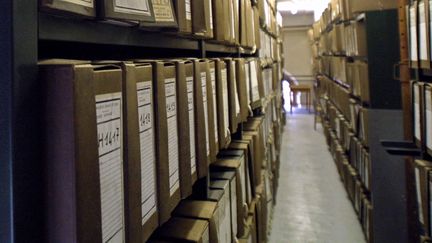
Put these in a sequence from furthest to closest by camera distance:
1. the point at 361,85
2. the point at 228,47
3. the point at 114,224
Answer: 1. the point at 361,85
2. the point at 228,47
3. the point at 114,224

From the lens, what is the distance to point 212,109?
1185 mm

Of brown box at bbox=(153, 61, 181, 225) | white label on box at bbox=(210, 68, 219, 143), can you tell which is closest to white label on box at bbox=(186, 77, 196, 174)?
brown box at bbox=(153, 61, 181, 225)

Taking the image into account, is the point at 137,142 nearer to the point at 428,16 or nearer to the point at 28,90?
the point at 28,90

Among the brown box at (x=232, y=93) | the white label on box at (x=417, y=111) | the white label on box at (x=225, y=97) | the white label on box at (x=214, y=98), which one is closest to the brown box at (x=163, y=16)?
the white label on box at (x=214, y=98)

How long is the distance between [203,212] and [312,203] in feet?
9.61

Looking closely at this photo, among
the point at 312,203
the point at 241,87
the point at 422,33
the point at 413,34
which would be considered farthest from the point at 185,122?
the point at 312,203

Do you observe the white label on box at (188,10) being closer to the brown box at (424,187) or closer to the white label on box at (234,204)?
the white label on box at (234,204)

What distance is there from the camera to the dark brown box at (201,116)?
102 centimetres

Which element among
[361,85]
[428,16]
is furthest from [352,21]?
[428,16]

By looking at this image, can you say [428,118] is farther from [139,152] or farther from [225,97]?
[139,152]

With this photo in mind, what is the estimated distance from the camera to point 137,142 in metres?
0.65

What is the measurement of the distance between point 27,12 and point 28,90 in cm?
10

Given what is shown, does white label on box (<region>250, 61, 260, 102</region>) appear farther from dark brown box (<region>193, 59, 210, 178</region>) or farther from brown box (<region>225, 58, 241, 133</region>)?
dark brown box (<region>193, 59, 210, 178</region>)

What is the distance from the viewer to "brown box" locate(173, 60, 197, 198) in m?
0.89
